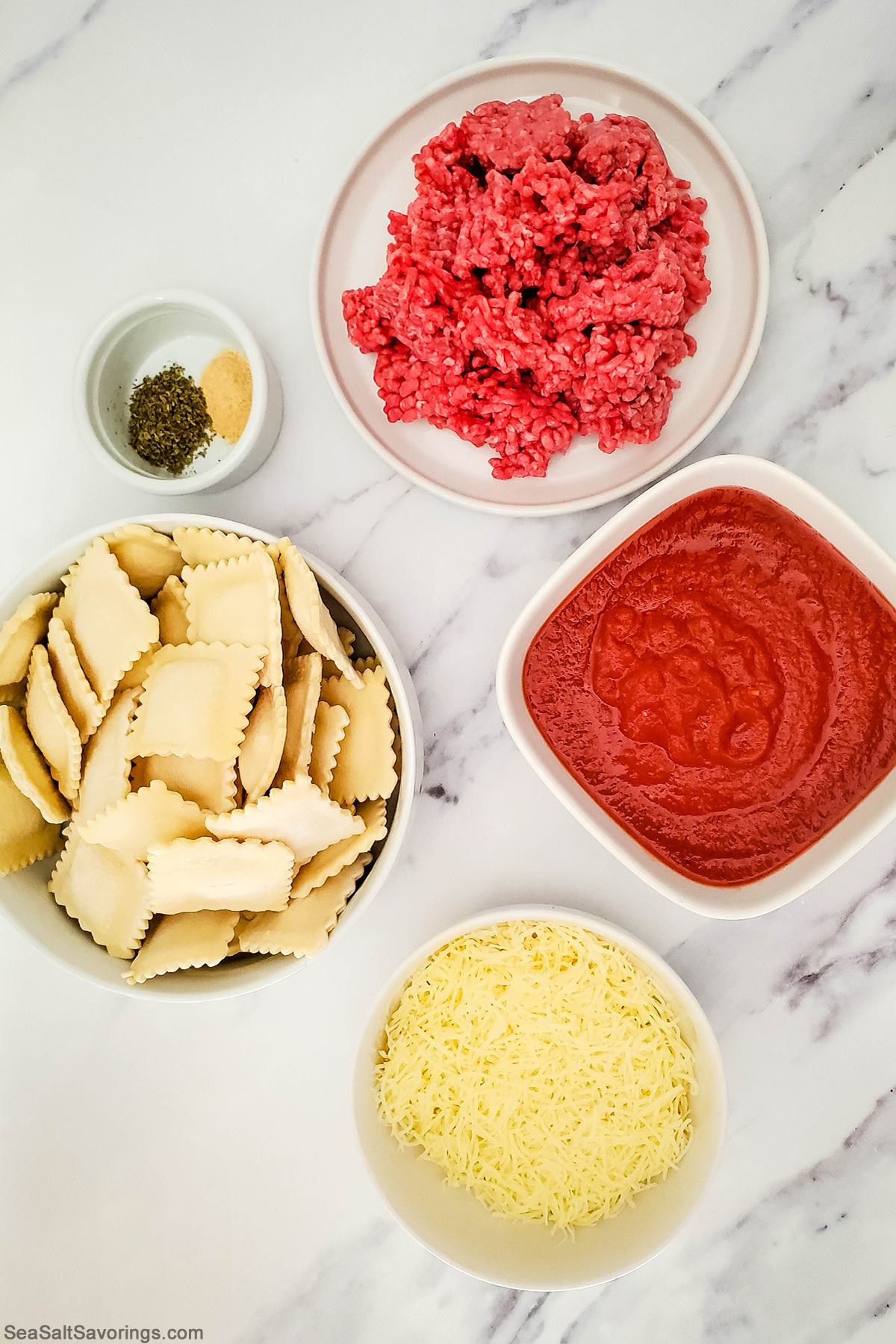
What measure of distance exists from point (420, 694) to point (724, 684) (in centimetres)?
71

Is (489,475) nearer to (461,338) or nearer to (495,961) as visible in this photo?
(461,338)

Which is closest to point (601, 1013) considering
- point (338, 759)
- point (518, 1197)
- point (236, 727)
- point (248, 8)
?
point (518, 1197)

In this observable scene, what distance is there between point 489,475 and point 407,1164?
4.97ft

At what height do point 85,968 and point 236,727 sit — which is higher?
point 236,727

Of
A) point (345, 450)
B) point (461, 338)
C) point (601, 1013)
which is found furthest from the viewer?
point (345, 450)

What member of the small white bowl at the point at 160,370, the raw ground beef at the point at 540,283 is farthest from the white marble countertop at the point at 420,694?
the raw ground beef at the point at 540,283

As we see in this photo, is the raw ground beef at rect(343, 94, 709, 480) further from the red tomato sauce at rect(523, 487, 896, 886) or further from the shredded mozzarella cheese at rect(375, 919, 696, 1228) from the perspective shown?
the shredded mozzarella cheese at rect(375, 919, 696, 1228)

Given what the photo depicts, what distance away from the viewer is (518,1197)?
6.31 ft

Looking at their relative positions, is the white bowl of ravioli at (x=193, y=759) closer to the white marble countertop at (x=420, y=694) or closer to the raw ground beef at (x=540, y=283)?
the white marble countertop at (x=420, y=694)

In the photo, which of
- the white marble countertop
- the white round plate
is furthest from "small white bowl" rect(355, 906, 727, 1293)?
the white round plate

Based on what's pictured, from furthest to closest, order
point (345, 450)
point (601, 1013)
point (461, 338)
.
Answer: point (345, 450)
point (601, 1013)
point (461, 338)

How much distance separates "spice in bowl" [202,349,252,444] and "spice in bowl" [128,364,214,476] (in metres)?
0.04

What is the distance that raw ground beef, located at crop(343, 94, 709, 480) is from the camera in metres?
1.65

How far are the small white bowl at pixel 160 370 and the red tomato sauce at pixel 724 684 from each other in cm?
76
